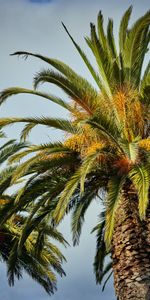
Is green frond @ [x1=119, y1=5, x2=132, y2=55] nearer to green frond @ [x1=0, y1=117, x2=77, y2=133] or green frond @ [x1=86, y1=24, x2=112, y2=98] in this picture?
green frond @ [x1=86, y1=24, x2=112, y2=98]

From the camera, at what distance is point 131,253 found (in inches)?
606

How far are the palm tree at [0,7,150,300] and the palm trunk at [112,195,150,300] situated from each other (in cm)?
2

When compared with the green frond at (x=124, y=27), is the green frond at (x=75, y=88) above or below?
below

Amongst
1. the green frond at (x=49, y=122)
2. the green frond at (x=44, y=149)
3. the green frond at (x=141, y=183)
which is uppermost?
the green frond at (x=49, y=122)

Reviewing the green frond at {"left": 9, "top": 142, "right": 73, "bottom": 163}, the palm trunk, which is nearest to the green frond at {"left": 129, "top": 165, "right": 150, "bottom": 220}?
the palm trunk

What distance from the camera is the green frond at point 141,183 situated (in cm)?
1419

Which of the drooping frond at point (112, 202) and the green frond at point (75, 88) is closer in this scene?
the drooping frond at point (112, 202)

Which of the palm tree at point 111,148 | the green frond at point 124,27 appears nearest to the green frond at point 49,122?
the palm tree at point 111,148

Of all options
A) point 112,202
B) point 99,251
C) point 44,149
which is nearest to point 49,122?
point 44,149

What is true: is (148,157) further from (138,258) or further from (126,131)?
(138,258)

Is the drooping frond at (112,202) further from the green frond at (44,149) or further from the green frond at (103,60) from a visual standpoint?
the green frond at (103,60)

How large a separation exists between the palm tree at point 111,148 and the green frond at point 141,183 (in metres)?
0.02

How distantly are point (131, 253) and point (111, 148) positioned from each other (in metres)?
2.77

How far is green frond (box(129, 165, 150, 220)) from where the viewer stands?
14.2 m
